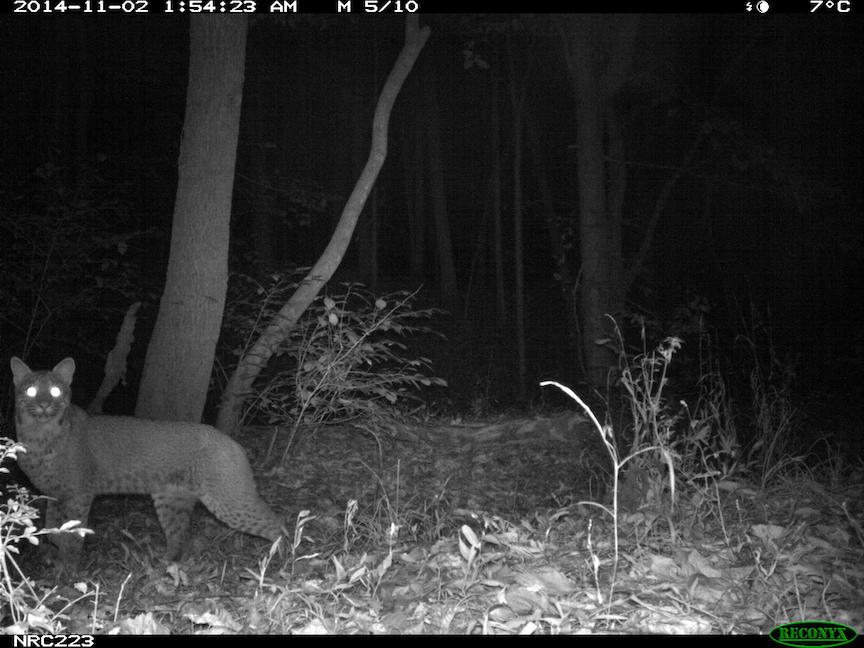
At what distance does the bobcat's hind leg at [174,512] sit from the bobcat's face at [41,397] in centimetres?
108

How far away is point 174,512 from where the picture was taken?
7164 mm

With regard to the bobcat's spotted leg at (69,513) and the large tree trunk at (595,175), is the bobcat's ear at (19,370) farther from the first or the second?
the large tree trunk at (595,175)

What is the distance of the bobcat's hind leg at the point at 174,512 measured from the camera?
7.12 metres

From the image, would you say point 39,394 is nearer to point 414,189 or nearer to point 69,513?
point 69,513

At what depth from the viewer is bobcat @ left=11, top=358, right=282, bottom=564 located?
272 inches

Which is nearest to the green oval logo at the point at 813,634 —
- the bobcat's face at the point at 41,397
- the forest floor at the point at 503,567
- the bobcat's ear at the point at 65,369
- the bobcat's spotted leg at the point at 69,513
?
the forest floor at the point at 503,567

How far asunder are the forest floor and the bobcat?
352mm

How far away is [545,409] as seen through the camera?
11930mm

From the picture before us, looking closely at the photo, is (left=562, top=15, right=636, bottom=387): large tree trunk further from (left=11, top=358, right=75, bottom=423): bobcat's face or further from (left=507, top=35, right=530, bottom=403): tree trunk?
(left=11, top=358, right=75, bottom=423): bobcat's face

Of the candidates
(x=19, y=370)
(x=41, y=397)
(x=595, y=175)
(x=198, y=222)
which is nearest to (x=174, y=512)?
(x=41, y=397)

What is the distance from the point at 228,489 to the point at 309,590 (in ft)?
9.18

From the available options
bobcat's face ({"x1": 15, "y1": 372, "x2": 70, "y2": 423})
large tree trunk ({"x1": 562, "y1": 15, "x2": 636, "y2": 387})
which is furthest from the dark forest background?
bobcat's face ({"x1": 15, "y1": 372, "x2": 70, "y2": 423})

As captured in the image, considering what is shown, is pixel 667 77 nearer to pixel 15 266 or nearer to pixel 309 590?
pixel 15 266

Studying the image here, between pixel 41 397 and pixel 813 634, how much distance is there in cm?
578
